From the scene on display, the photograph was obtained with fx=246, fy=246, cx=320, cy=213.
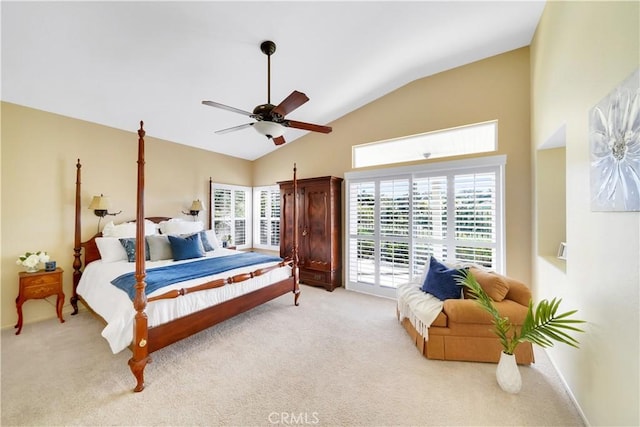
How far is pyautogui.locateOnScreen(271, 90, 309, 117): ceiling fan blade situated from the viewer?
1.99 m

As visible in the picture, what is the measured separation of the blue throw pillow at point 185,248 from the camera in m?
3.46

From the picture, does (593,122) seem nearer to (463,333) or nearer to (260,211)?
(463,333)

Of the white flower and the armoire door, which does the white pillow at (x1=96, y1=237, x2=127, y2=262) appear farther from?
the armoire door

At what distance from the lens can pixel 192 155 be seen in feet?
15.7

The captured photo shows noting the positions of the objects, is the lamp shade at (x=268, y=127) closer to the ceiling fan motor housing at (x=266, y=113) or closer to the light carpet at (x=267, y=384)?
the ceiling fan motor housing at (x=266, y=113)

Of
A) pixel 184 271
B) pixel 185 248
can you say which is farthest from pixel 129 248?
pixel 184 271

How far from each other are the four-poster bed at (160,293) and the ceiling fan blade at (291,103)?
1143mm

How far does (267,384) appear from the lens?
79.1 inches


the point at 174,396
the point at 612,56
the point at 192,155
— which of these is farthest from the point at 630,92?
the point at 192,155

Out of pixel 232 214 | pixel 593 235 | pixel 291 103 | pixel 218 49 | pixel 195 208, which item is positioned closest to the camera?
pixel 593 235

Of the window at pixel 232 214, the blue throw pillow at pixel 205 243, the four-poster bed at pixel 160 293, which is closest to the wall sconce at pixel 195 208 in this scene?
the window at pixel 232 214

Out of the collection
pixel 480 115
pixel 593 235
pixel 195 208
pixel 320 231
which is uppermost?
pixel 480 115

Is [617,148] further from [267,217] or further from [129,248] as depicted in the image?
[267,217]

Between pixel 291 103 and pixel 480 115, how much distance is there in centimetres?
280
